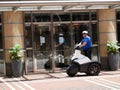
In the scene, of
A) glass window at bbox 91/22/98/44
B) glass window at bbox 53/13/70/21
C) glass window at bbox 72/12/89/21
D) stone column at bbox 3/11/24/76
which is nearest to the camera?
stone column at bbox 3/11/24/76

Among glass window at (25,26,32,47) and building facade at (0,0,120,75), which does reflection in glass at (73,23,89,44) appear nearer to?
building facade at (0,0,120,75)

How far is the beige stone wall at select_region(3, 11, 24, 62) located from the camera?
17.6m

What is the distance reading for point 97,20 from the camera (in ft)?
62.1

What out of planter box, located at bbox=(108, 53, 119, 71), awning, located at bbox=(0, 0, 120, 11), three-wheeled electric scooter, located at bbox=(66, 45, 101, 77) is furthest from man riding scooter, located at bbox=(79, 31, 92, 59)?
planter box, located at bbox=(108, 53, 119, 71)

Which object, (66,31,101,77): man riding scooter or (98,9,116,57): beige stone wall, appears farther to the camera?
(98,9,116,57): beige stone wall

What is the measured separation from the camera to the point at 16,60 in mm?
17125

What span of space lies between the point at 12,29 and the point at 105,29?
475cm

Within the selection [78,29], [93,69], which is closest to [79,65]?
[93,69]

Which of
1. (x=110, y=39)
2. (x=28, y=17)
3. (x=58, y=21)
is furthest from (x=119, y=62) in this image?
(x=28, y=17)

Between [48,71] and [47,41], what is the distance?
4.92ft

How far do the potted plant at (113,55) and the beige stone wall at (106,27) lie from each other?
0.43 m

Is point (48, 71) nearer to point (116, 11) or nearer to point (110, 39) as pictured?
point (110, 39)

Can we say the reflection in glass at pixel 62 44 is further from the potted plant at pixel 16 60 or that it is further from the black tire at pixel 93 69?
the black tire at pixel 93 69

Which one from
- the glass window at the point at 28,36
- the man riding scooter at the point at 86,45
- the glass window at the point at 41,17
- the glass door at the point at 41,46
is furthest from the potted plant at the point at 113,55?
the glass window at the point at 28,36
